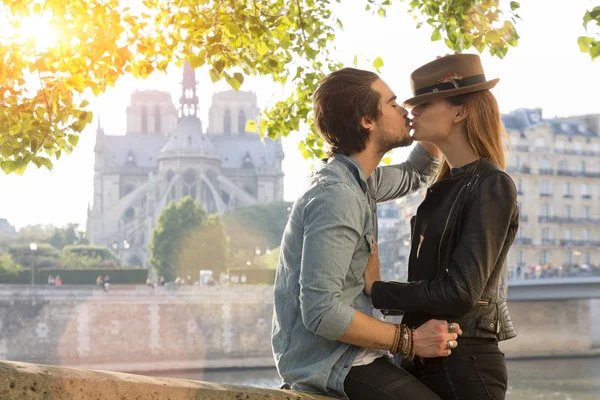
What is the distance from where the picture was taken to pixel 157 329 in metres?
35.0

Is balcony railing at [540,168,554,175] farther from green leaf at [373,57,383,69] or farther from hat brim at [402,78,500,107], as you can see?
hat brim at [402,78,500,107]

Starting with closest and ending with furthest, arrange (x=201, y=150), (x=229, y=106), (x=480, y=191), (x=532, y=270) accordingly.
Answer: (x=480, y=191) < (x=532, y=270) < (x=201, y=150) < (x=229, y=106)

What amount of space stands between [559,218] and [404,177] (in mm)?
50159

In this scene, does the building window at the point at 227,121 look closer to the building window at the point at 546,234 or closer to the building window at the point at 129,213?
the building window at the point at 129,213

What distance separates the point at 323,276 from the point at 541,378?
91.8 feet

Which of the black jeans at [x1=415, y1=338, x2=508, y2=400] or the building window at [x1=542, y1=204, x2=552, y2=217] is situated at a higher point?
the building window at [x1=542, y1=204, x2=552, y2=217]

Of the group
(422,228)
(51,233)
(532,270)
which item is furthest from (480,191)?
(51,233)

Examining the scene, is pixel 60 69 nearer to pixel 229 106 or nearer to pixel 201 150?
pixel 201 150

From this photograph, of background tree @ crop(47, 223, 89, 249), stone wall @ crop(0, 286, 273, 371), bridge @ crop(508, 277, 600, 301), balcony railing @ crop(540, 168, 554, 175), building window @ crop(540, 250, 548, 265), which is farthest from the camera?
background tree @ crop(47, 223, 89, 249)

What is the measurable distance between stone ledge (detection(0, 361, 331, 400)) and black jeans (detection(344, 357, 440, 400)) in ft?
1.01

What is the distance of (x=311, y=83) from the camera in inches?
237

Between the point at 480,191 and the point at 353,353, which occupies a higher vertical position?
the point at 480,191

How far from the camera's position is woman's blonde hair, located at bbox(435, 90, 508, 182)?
2805 millimetres

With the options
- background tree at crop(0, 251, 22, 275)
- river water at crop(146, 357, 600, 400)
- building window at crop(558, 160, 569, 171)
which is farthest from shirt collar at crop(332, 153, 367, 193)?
building window at crop(558, 160, 569, 171)
